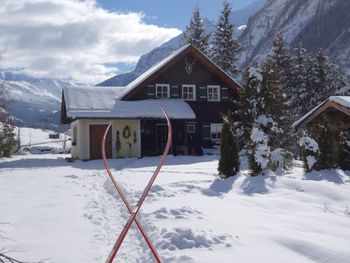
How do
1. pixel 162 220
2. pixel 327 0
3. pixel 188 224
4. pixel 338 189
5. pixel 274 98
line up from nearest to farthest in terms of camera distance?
pixel 188 224 < pixel 162 220 < pixel 338 189 < pixel 274 98 < pixel 327 0

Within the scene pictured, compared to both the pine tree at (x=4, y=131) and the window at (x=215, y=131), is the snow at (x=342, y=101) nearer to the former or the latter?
the window at (x=215, y=131)

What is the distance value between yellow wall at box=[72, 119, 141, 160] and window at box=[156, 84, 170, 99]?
2.96 metres

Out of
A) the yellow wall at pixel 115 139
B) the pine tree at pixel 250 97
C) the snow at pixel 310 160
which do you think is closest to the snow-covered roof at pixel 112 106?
the yellow wall at pixel 115 139

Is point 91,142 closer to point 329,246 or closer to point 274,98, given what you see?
point 274,98

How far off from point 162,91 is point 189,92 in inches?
73.2

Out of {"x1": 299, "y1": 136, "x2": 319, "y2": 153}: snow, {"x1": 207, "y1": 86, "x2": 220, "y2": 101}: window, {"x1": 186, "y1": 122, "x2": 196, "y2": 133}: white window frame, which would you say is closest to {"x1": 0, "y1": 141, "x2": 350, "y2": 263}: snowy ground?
{"x1": 299, "y1": 136, "x2": 319, "y2": 153}: snow

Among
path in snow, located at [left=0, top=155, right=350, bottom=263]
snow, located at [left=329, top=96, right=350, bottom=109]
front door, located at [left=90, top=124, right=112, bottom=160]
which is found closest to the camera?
path in snow, located at [left=0, top=155, right=350, bottom=263]

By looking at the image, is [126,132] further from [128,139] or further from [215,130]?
[215,130]

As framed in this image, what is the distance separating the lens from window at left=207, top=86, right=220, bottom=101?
28578 millimetres

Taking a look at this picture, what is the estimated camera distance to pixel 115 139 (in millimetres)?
25219

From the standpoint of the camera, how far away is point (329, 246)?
5.43m

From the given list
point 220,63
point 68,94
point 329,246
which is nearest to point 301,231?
point 329,246

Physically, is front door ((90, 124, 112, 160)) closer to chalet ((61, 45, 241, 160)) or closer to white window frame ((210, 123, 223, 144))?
chalet ((61, 45, 241, 160))

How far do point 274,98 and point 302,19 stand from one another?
531ft
